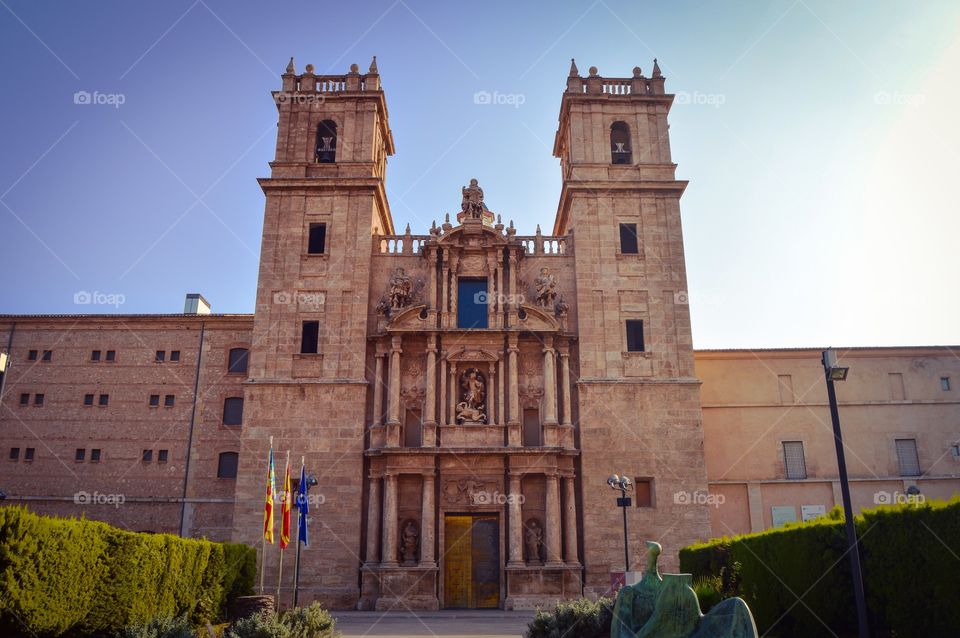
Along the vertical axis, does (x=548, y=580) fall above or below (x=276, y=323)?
below

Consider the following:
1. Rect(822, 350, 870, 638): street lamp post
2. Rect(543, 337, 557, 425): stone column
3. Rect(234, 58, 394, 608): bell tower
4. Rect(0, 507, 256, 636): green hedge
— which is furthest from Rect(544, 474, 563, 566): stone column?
Rect(822, 350, 870, 638): street lamp post

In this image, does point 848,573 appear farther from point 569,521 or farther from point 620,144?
point 620,144

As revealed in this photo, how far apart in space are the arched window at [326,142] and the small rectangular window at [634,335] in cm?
1455

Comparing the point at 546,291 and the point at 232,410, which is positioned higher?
the point at 546,291

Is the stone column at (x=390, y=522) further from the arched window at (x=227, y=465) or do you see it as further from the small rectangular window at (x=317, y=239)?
the small rectangular window at (x=317, y=239)

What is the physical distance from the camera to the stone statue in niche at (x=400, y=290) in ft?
99.6

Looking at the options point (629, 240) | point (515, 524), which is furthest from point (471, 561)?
point (629, 240)

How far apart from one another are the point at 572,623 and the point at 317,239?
20.4 meters

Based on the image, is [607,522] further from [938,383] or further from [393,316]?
[938,383]

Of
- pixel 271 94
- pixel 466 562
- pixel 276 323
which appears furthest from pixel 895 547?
pixel 271 94

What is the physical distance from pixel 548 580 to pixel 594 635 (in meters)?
10.9

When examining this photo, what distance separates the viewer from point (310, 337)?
3036cm

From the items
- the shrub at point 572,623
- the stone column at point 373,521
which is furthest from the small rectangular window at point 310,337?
the shrub at point 572,623

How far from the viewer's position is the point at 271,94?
3422 centimetres
